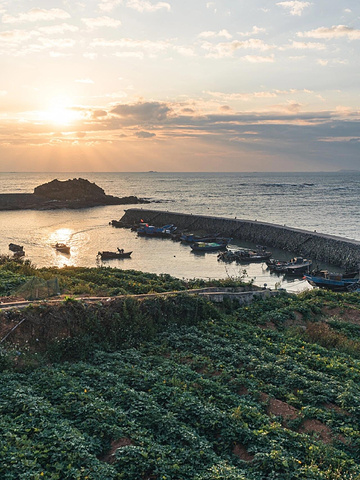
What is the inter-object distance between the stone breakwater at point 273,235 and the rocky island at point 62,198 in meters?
36.2

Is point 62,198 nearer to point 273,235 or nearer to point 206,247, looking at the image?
point 206,247

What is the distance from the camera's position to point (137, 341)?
635 inches

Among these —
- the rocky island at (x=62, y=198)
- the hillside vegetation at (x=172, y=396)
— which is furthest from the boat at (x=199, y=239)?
the rocky island at (x=62, y=198)

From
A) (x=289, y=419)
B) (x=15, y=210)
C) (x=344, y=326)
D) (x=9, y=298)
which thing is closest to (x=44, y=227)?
(x=15, y=210)

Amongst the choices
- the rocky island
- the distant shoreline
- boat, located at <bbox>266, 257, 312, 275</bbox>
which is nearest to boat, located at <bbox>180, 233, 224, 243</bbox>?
boat, located at <bbox>266, 257, 312, 275</bbox>

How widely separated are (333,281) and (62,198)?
103082 mm

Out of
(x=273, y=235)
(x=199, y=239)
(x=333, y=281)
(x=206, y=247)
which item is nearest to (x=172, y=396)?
(x=333, y=281)

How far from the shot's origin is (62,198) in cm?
12462

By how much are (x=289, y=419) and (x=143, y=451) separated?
4395 millimetres

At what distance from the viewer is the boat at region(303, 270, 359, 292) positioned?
116ft

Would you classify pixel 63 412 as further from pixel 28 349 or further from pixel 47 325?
pixel 47 325

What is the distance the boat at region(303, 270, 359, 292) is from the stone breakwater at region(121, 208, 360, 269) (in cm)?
735

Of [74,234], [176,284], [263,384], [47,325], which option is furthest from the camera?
[74,234]

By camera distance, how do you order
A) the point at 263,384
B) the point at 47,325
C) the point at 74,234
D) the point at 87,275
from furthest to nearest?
the point at 74,234 → the point at 87,275 → the point at 47,325 → the point at 263,384
